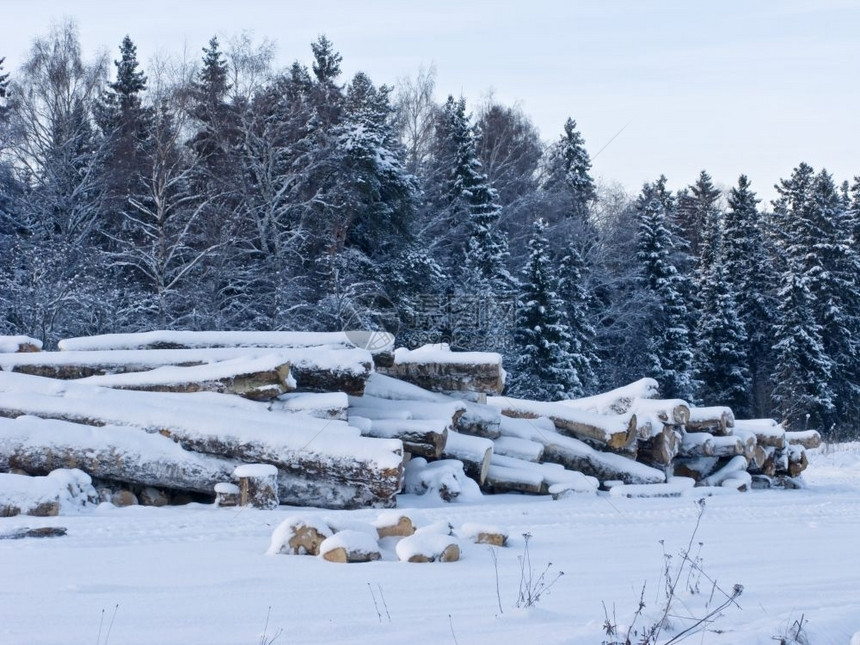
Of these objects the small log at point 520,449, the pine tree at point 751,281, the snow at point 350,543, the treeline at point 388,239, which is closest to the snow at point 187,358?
the small log at point 520,449

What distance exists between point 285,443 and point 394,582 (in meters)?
3.79

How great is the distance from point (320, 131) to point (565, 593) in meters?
25.8

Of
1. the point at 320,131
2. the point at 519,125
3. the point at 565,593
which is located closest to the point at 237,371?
the point at 565,593

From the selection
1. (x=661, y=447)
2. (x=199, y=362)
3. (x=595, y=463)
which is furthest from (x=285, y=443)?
(x=661, y=447)

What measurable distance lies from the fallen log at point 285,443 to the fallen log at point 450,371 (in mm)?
2513

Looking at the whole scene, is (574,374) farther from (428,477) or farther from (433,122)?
(428,477)

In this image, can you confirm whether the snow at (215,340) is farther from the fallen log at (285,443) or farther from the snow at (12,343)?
the fallen log at (285,443)

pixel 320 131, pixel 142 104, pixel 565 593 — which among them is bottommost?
pixel 565 593

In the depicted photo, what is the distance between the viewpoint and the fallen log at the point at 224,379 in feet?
33.1

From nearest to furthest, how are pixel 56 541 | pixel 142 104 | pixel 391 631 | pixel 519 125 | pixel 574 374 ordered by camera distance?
pixel 391 631, pixel 56 541, pixel 574 374, pixel 142 104, pixel 519 125

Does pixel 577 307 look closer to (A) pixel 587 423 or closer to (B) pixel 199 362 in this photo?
(A) pixel 587 423

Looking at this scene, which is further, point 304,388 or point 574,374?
point 574,374

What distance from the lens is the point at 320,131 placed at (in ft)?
97.9

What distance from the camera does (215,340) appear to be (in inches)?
450
